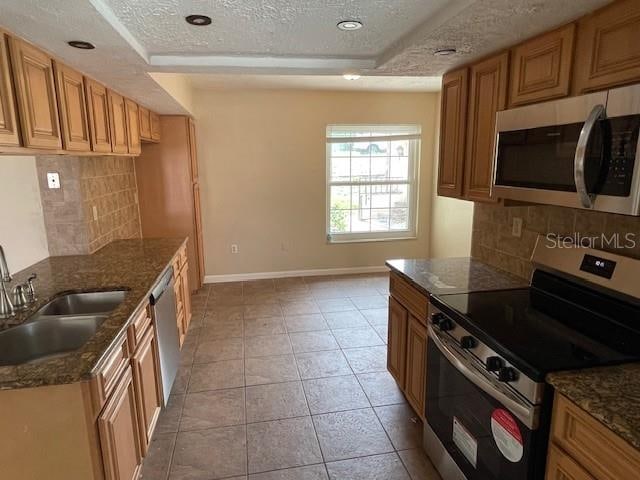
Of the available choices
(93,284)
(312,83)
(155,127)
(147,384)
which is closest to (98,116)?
(93,284)

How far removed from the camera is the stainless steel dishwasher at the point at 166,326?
241 cm

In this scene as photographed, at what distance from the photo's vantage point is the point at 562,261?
1896 mm

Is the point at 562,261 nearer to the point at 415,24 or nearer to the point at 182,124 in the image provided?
the point at 415,24

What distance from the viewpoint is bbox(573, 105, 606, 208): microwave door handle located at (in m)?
1.33

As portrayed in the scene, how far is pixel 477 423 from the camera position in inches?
64.0

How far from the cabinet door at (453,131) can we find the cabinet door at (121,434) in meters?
2.12

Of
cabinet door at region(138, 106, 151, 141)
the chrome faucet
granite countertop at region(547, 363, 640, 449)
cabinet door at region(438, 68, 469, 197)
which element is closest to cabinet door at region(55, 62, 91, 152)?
the chrome faucet

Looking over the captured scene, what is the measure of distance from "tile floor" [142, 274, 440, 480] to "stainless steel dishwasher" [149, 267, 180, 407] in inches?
8.7

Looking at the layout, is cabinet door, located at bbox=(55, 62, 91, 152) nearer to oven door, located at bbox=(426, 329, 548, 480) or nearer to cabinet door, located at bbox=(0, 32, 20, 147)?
cabinet door, located at bbox=(0, 32, 20, 147)

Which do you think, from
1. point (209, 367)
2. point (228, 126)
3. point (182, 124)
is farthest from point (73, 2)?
point (228, 126)

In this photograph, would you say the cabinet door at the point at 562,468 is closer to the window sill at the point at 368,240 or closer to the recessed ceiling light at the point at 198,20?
the recessed ceiling light at the point at 198,20

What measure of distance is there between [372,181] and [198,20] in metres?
3.92

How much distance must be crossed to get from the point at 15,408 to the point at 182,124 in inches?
140

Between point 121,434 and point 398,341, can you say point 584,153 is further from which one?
point 121,434
